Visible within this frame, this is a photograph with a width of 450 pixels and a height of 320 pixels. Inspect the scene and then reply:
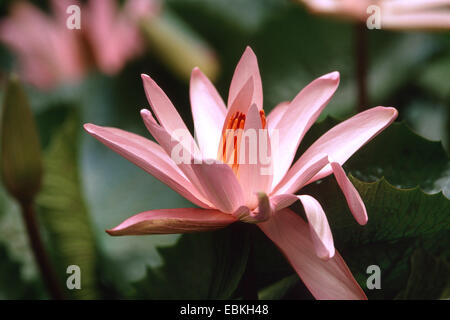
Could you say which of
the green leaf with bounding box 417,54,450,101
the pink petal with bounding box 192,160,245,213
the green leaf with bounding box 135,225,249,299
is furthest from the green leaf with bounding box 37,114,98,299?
the green leaf with bounding box 417,54,450,101

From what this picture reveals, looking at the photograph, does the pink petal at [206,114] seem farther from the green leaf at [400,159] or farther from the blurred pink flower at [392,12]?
the blurred pink flower at [392,12]

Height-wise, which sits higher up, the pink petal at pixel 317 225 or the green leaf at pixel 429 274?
the pink petal at pixel 317 225

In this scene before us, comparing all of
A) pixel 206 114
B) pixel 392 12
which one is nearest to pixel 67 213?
pixel 206 114

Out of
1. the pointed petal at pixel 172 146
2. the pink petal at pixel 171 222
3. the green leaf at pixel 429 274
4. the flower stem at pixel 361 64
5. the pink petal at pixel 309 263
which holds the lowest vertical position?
the green leaf at pixel 429 274

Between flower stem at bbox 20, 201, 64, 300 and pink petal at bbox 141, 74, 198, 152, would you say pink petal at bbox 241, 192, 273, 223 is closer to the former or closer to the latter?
pink petal at bbox 141, 74, 198, 152

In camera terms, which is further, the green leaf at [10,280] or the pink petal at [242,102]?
the green leaf at [10,280]

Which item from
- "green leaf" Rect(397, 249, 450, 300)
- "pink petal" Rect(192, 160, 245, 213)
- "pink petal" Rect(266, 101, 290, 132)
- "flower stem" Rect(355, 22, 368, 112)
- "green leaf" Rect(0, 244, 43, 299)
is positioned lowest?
"green leaf" Rect(0, 244, 43, 299)

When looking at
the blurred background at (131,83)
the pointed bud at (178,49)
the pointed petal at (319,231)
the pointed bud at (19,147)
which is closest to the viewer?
the pointed petal at (319,231)

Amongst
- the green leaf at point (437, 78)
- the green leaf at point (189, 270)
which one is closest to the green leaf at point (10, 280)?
the green leaf at point (189, 270)

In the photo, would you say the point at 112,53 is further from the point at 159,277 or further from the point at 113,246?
the point at 159,277
